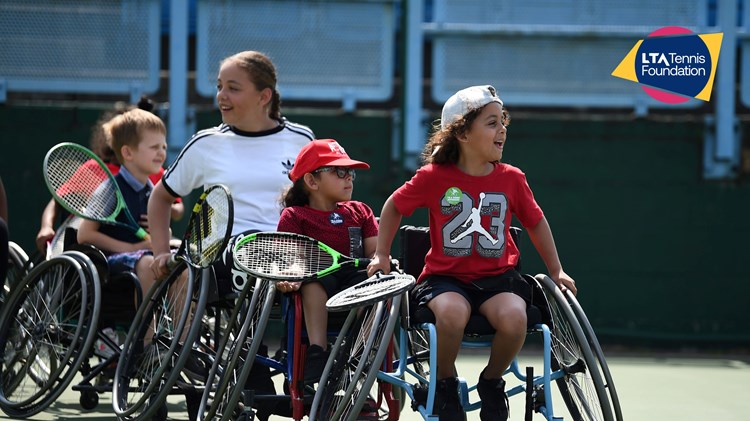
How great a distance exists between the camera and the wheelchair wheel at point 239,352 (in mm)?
3521

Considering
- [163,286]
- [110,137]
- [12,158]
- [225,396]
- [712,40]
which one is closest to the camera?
[225,396]

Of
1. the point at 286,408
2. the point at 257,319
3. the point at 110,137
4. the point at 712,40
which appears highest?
the point at 712,40

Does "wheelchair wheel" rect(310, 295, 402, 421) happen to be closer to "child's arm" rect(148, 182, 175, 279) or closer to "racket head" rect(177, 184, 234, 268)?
"racket head" rect(177, 184, 234, 268)

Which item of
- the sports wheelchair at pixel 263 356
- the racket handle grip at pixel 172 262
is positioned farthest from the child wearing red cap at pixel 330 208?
the racket handle grip at pixel 172 262

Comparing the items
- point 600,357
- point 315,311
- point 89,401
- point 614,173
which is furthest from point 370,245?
point 614,173

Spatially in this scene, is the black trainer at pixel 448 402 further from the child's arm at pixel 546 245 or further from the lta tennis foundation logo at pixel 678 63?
the lta tennis foundation logo at pixel 678 63

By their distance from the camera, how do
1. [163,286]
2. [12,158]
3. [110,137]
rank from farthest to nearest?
[12,158] < [110,137] < [163,286]

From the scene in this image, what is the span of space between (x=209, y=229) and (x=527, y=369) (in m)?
1.12

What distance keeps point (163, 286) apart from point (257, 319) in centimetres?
47

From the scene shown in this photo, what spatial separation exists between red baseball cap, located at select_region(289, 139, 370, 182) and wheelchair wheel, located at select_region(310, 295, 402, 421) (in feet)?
1.77

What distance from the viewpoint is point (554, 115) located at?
748 centimetres

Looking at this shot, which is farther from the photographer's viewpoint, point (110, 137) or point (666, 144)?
point (666, 144)

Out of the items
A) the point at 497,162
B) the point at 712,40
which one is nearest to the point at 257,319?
the point at 497,162

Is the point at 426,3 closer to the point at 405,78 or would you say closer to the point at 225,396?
the point at 405,78
